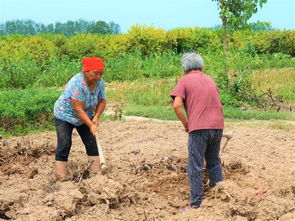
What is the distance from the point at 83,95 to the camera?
5.69m

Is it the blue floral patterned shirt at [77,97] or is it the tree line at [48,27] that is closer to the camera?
the blue floral patterned shirt at [77,97]

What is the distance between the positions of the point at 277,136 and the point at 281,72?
837 cm

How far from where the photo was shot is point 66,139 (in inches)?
234

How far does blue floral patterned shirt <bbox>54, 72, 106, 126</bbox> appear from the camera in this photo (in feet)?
18.6

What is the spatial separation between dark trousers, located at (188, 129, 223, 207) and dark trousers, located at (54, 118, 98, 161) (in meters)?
1.34

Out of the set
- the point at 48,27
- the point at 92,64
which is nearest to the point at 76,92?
the point at 92,64

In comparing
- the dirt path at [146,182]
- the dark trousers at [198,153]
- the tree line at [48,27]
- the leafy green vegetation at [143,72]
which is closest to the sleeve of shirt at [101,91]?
the dirt path at [146,182]

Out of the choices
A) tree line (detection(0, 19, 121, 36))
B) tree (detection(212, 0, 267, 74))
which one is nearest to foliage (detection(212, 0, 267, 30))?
tree (detection(212, 0, 267, 74))

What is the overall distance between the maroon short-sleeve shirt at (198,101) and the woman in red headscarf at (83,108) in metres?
0.98

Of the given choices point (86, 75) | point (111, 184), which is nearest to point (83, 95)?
point (86, 75)

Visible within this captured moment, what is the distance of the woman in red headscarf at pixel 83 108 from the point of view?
563 centimetres

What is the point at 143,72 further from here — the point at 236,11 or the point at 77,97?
the point at 77,97

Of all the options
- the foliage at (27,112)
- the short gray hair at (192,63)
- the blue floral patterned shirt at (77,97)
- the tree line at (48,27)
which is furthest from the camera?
the tree line at (48,27)

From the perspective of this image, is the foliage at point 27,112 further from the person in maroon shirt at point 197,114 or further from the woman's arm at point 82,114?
the person in maroon shirt at point 197,114
